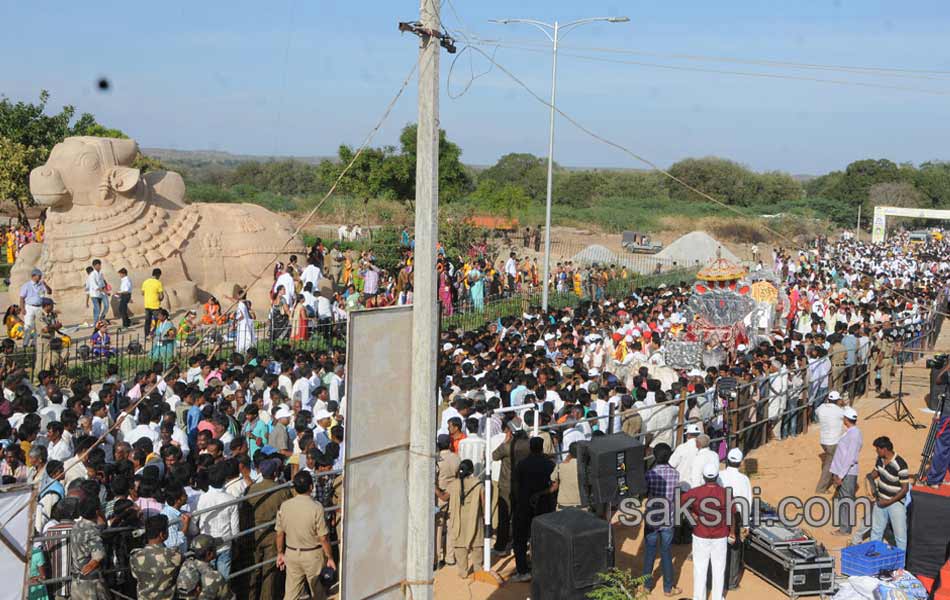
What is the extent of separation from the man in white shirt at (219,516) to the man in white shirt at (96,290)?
9204mm

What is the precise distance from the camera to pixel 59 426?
842 cm

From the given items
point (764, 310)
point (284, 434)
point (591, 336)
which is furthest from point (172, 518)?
point (764, 310)

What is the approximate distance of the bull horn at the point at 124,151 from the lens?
1749cm

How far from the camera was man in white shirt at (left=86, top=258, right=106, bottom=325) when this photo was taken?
15625 mm

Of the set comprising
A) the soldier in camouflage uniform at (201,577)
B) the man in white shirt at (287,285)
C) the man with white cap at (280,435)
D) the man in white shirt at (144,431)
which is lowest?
the soldier in camouflage uniform at (201,577)

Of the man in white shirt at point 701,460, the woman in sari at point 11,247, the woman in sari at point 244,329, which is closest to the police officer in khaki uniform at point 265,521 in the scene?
the man in white shirt at point 701,460

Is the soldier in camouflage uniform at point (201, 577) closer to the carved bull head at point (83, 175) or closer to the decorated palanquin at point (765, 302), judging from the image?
the carved bull head at point (83, 175)

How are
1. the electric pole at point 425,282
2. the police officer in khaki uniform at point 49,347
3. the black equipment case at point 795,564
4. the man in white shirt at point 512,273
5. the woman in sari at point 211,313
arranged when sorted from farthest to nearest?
the man in white shirt at point 512,273 → the woman in sari at point 211,313 → the police officer in khaki uniform at point 49,347 → the black equipment case at point 795,564 → the electric pole at point 425,282

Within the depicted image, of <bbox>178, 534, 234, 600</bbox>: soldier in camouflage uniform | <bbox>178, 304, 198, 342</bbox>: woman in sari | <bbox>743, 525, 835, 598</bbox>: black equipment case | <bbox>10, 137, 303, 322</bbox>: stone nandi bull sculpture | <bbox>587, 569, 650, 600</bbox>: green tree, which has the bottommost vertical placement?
<bbox>743, 525, 835, 598</bbox>: black equipment case

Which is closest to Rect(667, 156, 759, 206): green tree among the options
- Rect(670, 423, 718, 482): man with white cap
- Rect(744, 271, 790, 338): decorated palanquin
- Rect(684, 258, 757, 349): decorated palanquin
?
Rect(744, 271, 790, 338): decorated palanquin

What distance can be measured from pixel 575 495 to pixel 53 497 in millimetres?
4489

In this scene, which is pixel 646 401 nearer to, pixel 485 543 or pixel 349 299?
pixel 485 543

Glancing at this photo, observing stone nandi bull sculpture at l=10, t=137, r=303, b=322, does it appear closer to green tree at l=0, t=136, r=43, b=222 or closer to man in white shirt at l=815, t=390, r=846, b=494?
man in white shirt at l=815, t=390, r=846, b=494

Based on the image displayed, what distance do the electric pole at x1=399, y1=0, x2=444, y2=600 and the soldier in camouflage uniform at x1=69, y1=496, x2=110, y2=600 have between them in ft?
7.12
